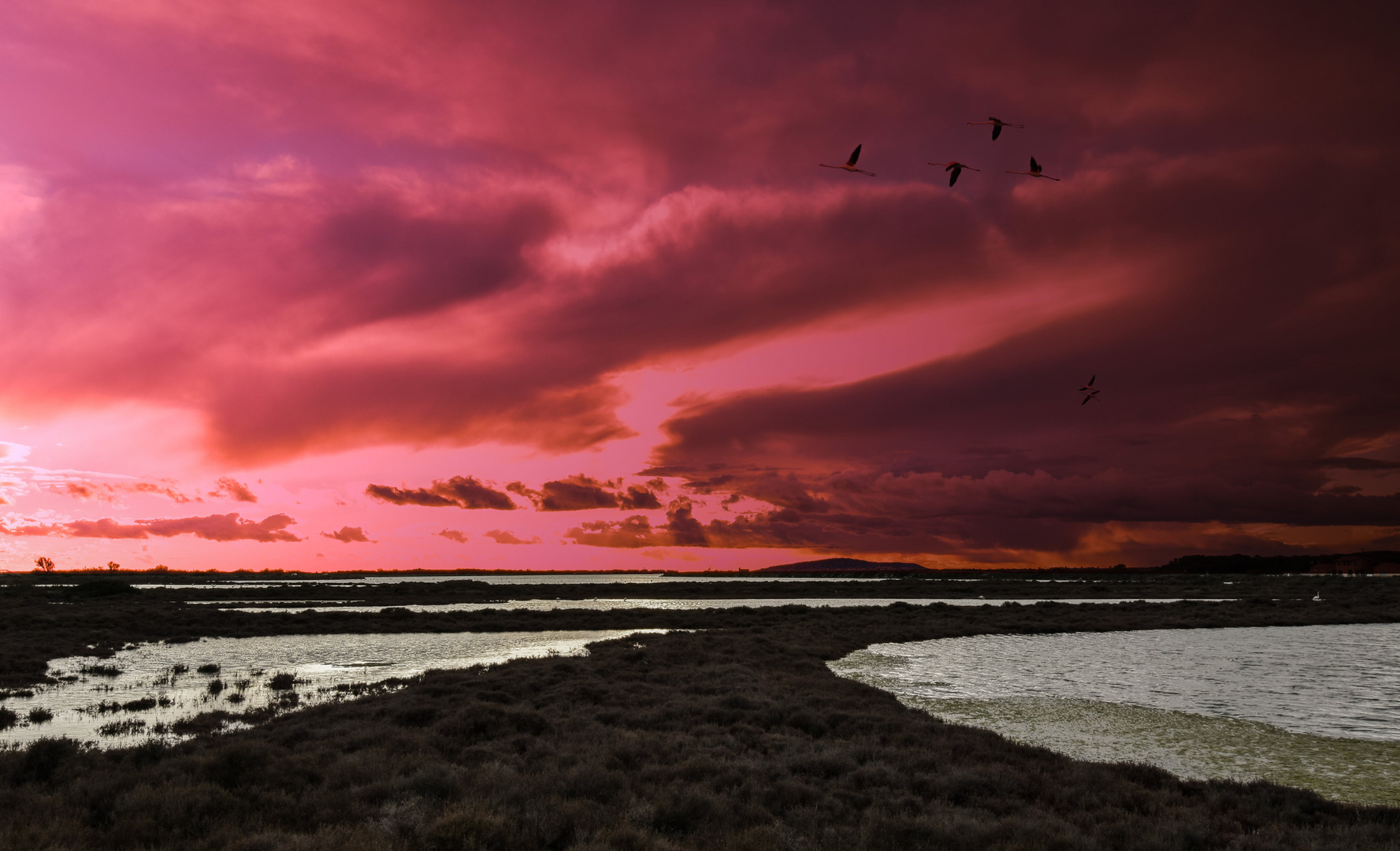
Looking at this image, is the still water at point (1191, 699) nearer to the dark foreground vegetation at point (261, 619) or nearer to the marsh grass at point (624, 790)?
the marsh grass at point (624, 790)

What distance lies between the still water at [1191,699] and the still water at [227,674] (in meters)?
20.3

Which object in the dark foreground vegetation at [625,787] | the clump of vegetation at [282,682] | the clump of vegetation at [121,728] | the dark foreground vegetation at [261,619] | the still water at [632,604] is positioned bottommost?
the still water at [632,604]

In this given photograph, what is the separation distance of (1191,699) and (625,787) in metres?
21.4

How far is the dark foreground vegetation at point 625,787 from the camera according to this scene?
37.1ft

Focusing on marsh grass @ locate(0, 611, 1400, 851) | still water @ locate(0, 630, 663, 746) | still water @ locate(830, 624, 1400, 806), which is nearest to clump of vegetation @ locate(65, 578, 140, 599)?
still water @ locate(0, 630, 663, 746)

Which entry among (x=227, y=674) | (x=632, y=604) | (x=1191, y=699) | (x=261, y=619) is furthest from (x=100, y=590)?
(x=1191, y=699)

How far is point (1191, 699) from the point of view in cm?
2509

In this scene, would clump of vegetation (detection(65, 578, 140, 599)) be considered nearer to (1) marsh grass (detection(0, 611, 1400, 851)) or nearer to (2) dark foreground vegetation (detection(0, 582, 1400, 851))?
(1) marsh grass (detection(0, 611, 1400, 851))

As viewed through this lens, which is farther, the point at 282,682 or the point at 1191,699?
the point at 282,682

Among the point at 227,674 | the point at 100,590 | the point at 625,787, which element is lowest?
the point at 100,590

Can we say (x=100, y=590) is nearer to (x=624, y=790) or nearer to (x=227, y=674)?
(x=227, y=674)

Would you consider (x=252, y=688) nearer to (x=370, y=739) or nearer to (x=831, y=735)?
(x=370, y=739)

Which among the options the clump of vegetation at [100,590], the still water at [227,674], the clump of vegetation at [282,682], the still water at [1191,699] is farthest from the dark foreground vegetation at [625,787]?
the clump of vegetation at [100,590]

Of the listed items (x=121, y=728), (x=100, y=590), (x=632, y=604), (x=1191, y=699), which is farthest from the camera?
(x=632, y=604)
